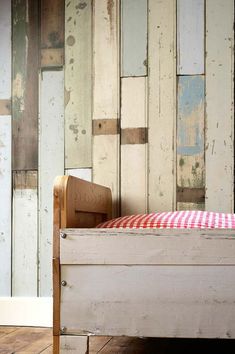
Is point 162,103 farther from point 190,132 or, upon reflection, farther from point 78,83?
point 78,83

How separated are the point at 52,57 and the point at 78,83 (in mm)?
164

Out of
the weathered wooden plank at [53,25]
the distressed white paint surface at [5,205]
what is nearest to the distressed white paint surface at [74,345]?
the distressed white paint surface at [5,205]

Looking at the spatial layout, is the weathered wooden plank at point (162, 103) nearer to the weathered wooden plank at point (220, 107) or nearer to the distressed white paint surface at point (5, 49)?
the weathered wooden plank at point (220, 107)

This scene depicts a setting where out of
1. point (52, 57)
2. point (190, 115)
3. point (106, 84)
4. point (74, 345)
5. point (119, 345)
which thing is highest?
point (52, 57)

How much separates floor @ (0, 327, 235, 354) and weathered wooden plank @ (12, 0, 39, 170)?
721 millimetres

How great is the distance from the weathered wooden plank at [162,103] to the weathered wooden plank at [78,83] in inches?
10.6

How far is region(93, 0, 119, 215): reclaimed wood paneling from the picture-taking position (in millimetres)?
2154

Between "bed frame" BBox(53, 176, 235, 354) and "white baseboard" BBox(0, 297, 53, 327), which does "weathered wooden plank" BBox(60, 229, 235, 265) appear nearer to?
"bed frame" BBox(53, 176, 235, 354)

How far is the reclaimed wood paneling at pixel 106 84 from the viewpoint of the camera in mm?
2154

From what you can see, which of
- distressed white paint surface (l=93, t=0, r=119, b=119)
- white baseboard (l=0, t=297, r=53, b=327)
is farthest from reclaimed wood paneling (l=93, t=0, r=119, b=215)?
white baseboard (l=0, t=297, r=53, b=327)

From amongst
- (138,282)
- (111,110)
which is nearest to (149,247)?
(138,282)

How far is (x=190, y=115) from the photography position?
210cm

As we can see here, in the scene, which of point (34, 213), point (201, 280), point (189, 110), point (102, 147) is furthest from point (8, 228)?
point (201, 280)

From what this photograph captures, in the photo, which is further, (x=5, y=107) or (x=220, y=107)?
(x=5, y=107)
